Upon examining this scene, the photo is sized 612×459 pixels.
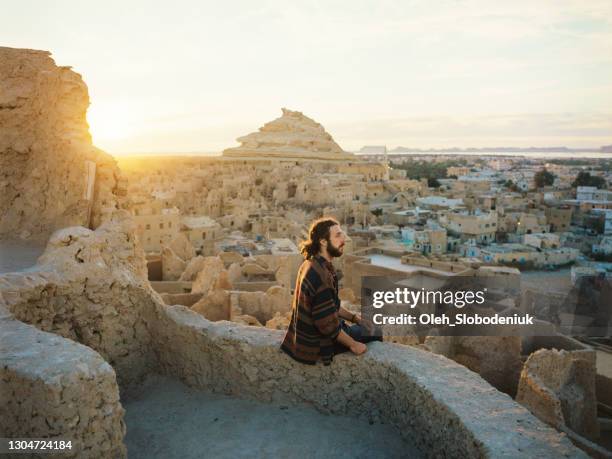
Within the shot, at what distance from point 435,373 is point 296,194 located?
3533cm

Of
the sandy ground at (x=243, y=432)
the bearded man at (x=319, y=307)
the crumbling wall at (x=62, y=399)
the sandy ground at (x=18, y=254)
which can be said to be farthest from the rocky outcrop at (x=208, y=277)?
the crumbling wall at (x=62, y=399)

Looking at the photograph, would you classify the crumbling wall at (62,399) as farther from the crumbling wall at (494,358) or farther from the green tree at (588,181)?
the green tree at (588,181)

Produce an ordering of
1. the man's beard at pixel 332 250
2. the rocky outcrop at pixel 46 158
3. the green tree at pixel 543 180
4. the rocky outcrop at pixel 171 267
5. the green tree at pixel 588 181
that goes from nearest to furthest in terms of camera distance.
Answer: the man's beard at pixel 332 250 → the rocky outcrop at pixel 46 158 → the rocky outcrop at pixel 171 267 → the green tree at pixel 588 181 → the green tree at pixel 543 180

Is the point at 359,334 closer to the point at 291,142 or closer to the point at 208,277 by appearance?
the point at 208,277

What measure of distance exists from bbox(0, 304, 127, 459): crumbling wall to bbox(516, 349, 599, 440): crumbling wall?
4885 millimetres

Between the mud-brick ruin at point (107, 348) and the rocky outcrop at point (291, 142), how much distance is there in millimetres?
58455

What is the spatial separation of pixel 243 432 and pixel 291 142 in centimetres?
6655

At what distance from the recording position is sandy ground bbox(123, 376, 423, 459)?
11.3 ft

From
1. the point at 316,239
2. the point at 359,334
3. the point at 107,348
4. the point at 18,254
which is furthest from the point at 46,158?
the point at 359,334

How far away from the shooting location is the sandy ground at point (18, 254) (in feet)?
14.6

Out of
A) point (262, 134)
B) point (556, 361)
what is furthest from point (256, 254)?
point (262, 134)

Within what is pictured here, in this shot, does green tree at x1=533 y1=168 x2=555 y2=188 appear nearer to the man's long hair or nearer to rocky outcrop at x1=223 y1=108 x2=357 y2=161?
rocky outcrop at x1=223 y1=108 x2=357 y2=161

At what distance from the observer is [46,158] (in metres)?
5.58

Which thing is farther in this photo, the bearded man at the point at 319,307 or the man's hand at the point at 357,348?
the man's hand at the point at 357,348
